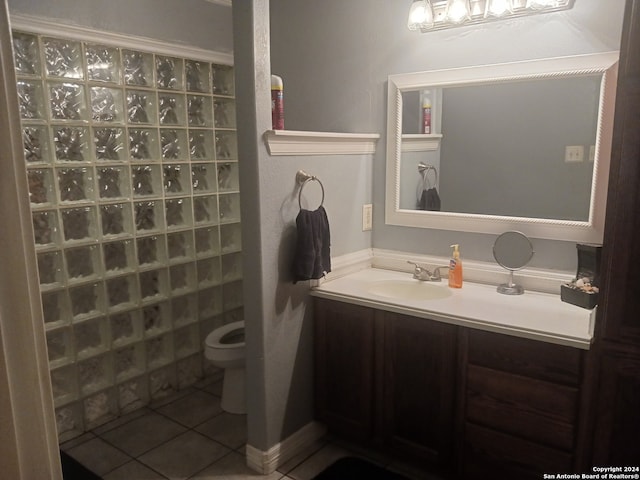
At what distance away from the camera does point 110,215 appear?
2549 mm

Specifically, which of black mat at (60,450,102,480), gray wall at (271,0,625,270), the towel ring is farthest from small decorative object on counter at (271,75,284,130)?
black mat at (60,450,102,480)

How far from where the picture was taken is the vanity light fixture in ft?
6.44

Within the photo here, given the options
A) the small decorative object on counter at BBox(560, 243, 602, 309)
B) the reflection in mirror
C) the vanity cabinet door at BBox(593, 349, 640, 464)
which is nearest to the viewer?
the vanity cabinet door at BBox(593, 349, 640, 464)

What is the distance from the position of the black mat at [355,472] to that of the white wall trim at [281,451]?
7.4 inches

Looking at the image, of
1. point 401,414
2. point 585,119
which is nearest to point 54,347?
point 401,414

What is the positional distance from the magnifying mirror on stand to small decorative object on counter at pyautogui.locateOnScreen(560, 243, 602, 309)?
19 cm

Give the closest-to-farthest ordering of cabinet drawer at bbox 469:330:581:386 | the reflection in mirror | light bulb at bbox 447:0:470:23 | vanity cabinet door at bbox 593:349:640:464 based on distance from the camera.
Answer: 1. vanity cabinet door at bbox 593:349:640:464
2. cabinet drawer at bbox 469:330:581:386
3. the reflection in mirror
4. light bulb at bbox 447:0:470:23

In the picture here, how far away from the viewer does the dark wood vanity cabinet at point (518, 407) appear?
168 cm

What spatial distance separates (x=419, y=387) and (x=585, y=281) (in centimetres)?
78

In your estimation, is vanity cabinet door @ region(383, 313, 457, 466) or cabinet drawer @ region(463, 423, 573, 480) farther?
vanity cabinet door @ region(383, 313, 457, 466)

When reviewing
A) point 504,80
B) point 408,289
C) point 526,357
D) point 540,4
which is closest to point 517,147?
point 504,80

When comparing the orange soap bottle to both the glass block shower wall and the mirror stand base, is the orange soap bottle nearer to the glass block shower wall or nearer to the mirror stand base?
the mirror stand base

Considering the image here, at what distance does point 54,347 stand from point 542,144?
2.45 meters

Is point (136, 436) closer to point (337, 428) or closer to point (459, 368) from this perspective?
point (337, 428)
